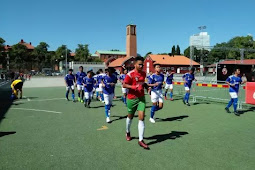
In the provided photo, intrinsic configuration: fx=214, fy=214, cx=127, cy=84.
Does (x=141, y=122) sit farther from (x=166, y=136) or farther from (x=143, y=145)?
(x=166, y=136)

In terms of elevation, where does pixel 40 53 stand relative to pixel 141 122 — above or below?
above

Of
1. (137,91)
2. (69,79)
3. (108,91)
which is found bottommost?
(108,91)

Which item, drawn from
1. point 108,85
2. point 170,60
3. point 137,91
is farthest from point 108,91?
point 170,60

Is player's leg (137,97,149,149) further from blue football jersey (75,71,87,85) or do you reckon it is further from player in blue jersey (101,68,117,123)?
blue football jersey (75,71,87,85)

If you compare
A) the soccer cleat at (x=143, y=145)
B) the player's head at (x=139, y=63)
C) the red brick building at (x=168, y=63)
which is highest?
the red brick building at (x=168, y=63)

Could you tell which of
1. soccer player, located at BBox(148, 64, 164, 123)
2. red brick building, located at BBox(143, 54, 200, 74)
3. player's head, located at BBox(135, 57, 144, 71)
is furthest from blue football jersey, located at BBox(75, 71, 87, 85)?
red brick building, located at BBox(143, 54, 200, 74)

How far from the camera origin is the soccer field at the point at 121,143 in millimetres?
4441

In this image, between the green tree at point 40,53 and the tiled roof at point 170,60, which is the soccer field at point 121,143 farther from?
the green tree at point 40,53

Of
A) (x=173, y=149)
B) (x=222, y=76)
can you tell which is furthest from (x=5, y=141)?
(x=222, y=76)

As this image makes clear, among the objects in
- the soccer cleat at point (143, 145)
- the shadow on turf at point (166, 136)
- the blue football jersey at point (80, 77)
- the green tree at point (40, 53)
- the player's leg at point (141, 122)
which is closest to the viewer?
the soccer cleat at point (143, 145)

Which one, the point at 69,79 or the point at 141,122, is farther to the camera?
the point at 69,79

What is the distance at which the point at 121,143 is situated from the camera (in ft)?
18.5

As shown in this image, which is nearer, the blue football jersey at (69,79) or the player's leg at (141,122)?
the player's leg at (141,122)

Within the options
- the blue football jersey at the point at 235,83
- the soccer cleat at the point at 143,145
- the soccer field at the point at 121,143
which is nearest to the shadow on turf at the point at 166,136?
the soccer field at the point at 121,143
